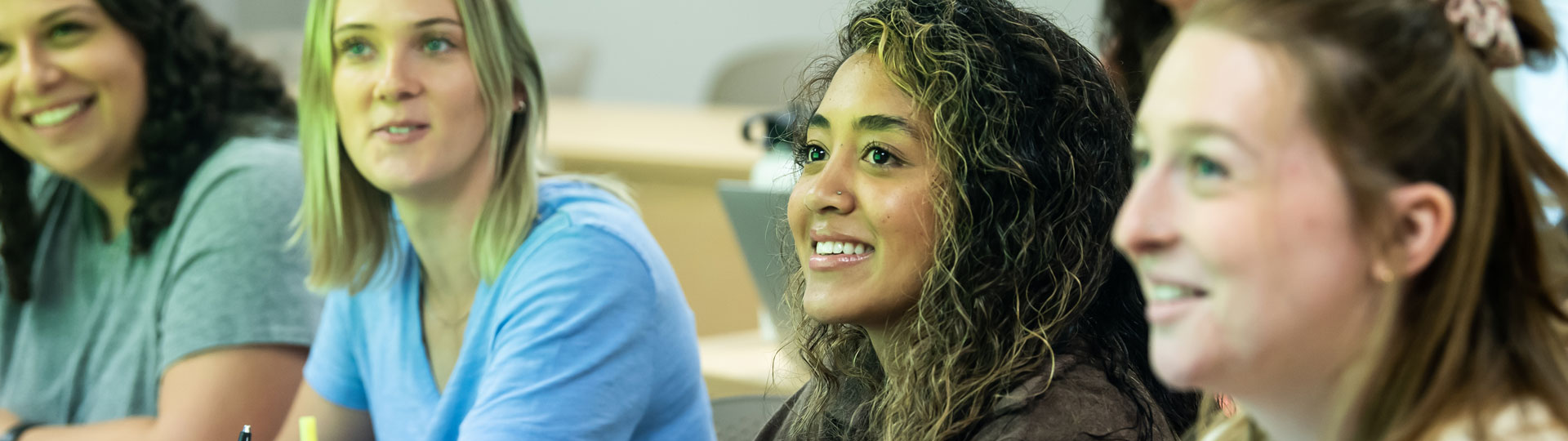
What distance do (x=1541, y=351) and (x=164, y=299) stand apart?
156cm

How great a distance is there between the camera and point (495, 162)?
146cm

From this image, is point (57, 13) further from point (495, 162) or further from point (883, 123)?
point (883, 123)

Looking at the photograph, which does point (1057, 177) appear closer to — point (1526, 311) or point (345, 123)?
point (1526, 311)

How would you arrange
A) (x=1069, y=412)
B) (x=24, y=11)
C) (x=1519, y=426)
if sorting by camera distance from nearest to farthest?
(x=1519, y=426) → (x=1069, y=412) → (x=24, y=11)

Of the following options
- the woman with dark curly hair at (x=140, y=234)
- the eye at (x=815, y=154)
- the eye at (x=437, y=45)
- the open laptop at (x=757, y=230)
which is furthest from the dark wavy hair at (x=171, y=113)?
the eye at (x=815, y=154)

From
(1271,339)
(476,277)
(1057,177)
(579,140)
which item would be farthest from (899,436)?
(579,140)

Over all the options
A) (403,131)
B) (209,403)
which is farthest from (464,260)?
(209,403)

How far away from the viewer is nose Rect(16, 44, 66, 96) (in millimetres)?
1720

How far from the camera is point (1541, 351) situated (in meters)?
0.70

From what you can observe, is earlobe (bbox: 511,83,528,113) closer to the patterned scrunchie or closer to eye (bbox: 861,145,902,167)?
eye (bbox: 861,145,902,167)

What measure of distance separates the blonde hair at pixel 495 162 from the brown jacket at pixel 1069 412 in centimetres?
63

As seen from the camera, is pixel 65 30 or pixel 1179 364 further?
pixel 65 30

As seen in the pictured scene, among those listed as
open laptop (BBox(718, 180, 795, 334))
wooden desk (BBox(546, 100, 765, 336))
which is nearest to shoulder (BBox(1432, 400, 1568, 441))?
open laptop (BBox(718, 180, 795, 334))

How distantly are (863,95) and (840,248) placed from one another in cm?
12
